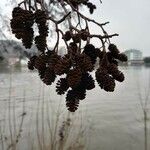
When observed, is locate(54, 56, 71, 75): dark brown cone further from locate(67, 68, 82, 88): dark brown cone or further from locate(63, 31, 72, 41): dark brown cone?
locate(63, 31, 72, 41): dark brown cone

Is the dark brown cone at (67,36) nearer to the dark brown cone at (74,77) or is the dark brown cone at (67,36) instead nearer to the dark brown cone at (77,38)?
the dark brown cone at (77,38)

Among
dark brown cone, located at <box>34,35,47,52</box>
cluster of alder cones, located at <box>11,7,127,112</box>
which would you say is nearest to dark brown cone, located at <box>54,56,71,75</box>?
cluster of alder cones, located at <box>11,7,127,112</box>

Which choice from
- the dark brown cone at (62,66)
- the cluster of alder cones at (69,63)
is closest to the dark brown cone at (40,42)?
the cluster of alder cones at (69,63)


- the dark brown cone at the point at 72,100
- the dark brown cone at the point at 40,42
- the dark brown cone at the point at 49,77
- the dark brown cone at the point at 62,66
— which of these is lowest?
the dark brown cone at the point at 72,100

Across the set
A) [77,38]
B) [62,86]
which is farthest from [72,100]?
[77,38]

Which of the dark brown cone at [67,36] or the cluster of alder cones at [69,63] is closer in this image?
the cluster of alder cones at [69,63]

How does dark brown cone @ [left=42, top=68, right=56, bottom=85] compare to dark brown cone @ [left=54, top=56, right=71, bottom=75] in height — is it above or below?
below

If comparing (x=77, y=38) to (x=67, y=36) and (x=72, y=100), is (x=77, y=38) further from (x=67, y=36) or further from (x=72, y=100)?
(x=72, y=100)

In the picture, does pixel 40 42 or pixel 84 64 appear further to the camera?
pixel 40 42
